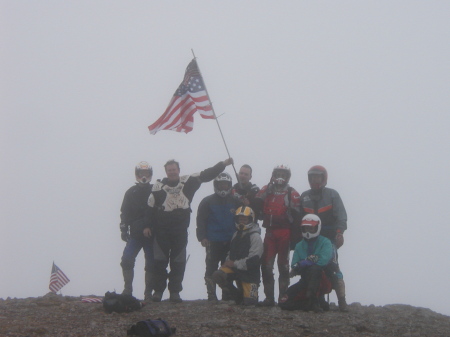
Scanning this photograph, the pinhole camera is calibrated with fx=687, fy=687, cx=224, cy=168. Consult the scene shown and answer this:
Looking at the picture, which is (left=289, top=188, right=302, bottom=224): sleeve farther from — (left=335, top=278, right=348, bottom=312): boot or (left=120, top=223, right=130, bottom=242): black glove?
(left=120, top=223, right=130, bottom=242): black glove

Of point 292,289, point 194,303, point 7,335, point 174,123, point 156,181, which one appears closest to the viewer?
point 7,335

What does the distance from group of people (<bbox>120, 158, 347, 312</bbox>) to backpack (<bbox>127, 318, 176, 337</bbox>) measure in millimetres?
3390

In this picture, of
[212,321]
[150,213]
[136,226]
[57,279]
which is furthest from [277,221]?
[57,279]

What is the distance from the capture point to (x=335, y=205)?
12.2m

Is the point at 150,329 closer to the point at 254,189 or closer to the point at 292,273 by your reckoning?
the point at 292,273

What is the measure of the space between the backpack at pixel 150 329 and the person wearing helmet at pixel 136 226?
4.30m

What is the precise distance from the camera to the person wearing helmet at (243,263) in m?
11.7

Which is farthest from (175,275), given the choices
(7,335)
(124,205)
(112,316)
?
(7,335)

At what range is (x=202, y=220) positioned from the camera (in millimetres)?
12781

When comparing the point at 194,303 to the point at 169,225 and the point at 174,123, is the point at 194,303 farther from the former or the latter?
the point at 174,123

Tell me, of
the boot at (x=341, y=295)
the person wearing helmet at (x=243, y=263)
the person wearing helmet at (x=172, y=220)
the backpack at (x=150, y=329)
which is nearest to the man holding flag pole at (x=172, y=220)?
the person wearing helmet at (x=172, y=220)

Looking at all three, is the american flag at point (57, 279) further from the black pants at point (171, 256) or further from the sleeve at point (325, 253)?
the sleeve at point (325, 253)

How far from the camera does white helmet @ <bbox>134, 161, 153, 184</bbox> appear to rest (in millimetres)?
13258

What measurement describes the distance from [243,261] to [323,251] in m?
1.40
